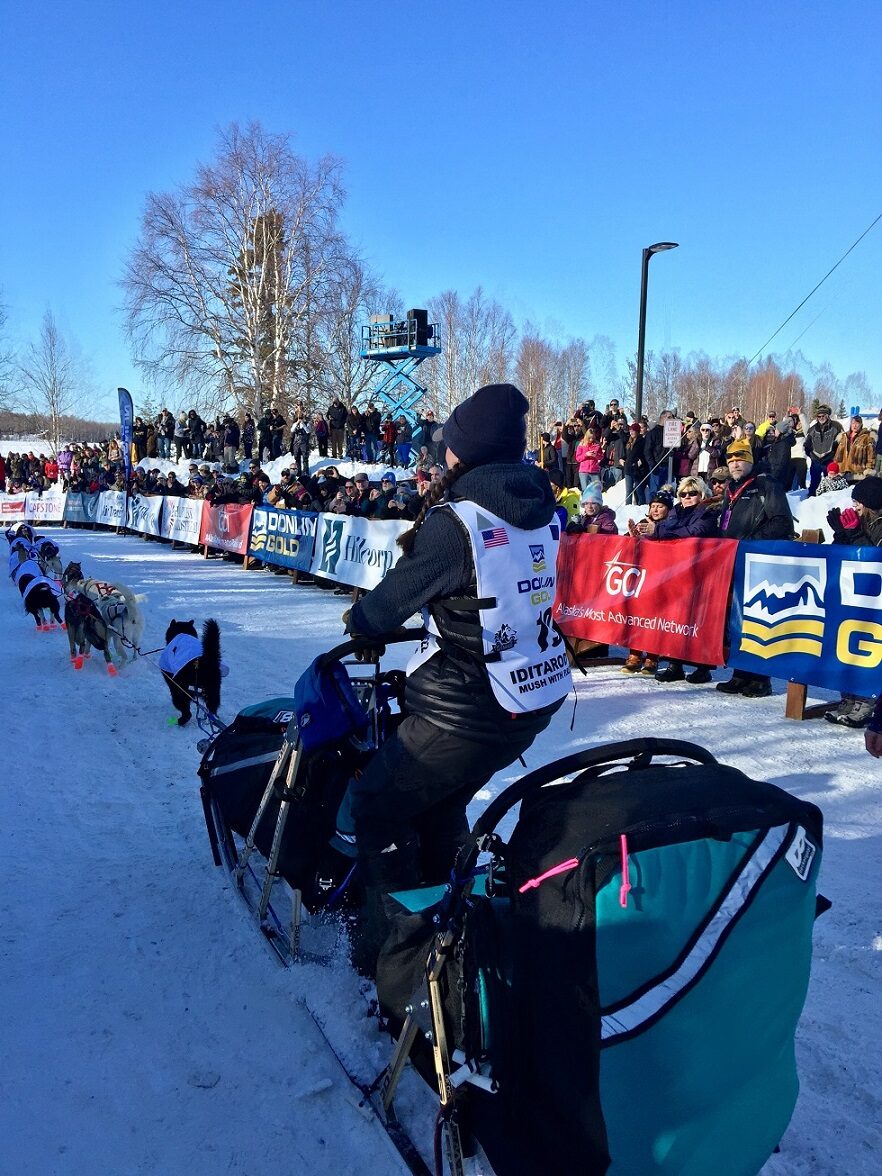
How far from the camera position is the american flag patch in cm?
211

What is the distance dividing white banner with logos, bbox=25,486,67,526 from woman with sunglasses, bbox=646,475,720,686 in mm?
24461

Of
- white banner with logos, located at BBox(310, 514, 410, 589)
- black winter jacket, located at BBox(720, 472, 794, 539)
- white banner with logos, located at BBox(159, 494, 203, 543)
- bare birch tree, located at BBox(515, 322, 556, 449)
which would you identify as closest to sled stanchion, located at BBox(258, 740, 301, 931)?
black winter jacket, located at BBox(720, 472, 794, 539)

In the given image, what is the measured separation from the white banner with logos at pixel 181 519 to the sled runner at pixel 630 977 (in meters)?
17.4

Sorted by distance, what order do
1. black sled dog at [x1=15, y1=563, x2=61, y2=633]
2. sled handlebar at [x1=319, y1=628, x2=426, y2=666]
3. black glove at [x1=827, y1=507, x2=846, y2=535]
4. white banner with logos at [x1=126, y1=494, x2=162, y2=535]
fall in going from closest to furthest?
sled handlebar at [x1=319, y1=628, x2=426, y2=666] → black glove at [x1=827, y1=507, x2=846, y2=535] → black sled dog at [x1=15, y1=563, x2=61, y2=633] → white banner with logos at [x1=126, y1=494, x2=162, y2=535]

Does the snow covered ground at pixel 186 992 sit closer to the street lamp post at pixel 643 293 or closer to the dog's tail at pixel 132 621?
the dog's tail at pixel 132 621

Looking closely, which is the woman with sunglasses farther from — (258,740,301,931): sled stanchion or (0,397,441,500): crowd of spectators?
(0,397,441,500): crowd of spectators

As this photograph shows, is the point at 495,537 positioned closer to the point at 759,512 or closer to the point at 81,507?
the point at 759,512

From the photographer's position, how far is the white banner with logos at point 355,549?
11.0 m

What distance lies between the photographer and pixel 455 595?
2143 millimetres

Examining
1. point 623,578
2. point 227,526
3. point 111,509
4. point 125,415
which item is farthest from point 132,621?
point 125,415

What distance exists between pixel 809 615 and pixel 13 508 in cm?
2889

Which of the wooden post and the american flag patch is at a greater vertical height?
the american flag patch

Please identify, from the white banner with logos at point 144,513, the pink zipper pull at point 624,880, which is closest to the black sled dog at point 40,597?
the pink zipper pull at point 624,880

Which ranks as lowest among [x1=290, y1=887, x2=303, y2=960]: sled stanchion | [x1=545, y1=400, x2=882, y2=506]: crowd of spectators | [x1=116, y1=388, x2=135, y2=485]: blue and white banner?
[x1=290, y1=887, x2=303, y2=960]: sled stanchion
